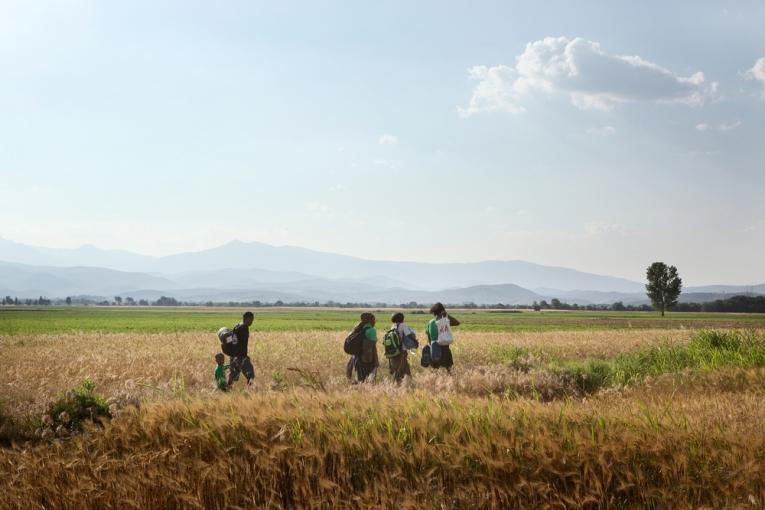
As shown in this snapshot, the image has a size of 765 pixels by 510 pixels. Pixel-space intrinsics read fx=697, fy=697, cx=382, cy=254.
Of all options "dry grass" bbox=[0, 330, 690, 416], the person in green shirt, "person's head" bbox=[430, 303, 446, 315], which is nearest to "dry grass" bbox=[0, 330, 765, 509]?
"dry grass" bbox=[0, 330, 690, 416]

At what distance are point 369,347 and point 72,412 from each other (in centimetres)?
888

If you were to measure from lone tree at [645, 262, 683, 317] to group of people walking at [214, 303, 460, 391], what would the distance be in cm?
14781

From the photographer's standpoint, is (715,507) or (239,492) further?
(239,492)

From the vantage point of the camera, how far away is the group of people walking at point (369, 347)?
17.5m

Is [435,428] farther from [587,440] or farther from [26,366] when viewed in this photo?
[26,366]

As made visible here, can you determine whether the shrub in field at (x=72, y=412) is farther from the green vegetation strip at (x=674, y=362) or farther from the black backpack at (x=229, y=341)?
the green vegetation strip at (x=674, y=362)

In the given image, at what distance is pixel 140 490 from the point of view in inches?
262

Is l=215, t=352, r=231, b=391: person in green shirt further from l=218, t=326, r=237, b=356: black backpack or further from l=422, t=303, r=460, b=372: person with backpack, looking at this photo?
l=422, t=303, r=460, b=372: person with backpack

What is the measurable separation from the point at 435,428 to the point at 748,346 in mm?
19503

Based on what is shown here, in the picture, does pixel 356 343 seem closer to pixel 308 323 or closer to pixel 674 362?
pixel 674 362

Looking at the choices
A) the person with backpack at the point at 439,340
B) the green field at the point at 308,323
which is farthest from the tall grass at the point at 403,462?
the green field at the point at 308,323

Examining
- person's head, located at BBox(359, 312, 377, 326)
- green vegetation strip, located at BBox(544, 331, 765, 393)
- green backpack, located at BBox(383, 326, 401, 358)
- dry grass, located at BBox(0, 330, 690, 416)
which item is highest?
person's head, located at BBox(359, 312, 377, 326)

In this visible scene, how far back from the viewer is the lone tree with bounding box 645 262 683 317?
157 meters

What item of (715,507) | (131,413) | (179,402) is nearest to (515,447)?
(715,507)
